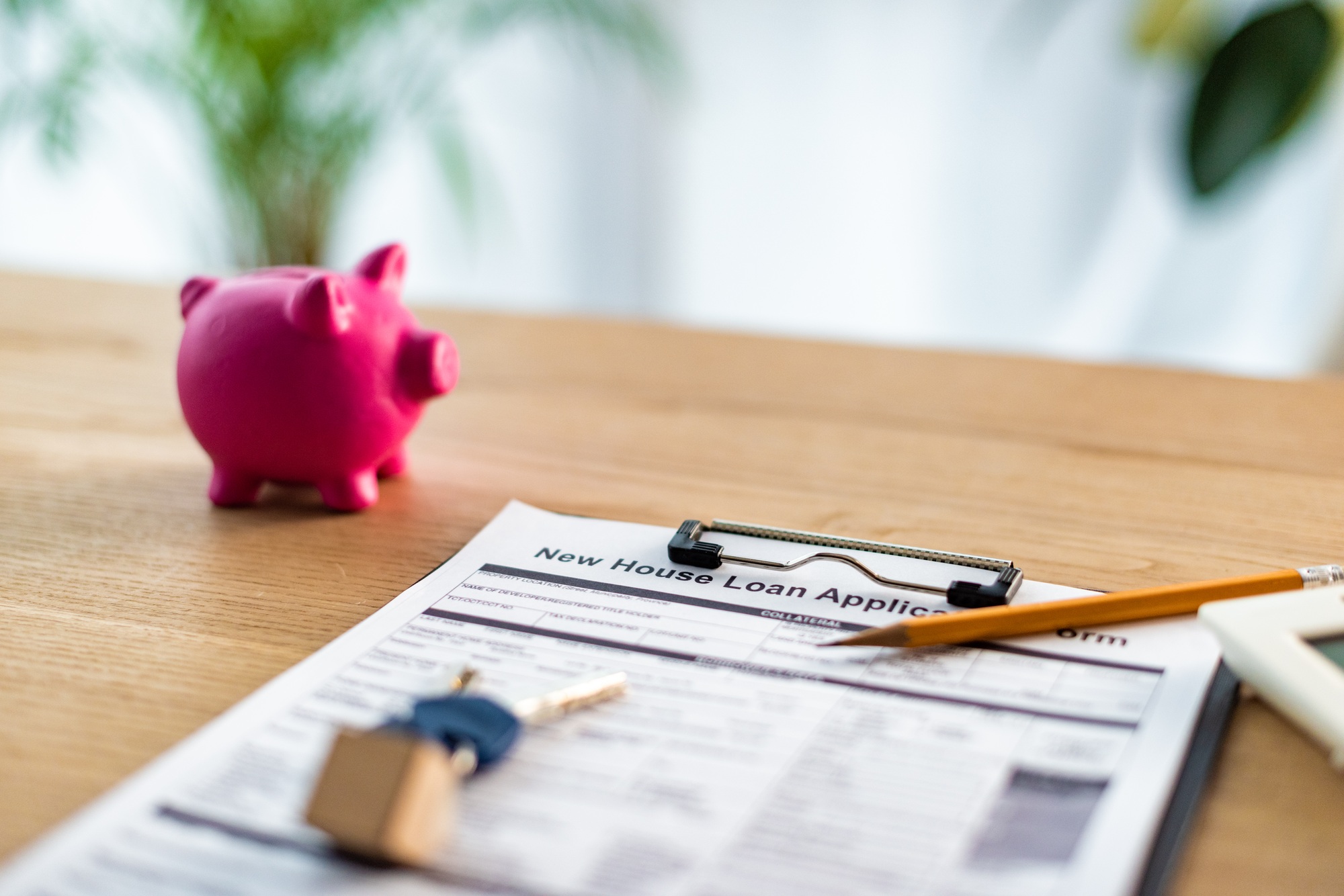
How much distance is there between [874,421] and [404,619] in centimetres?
37

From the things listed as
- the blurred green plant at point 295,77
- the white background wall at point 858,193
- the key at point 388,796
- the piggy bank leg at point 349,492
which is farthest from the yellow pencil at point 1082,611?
the blurred green plant at point 295,77

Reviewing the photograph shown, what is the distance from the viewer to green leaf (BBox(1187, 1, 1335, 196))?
150 centimetres

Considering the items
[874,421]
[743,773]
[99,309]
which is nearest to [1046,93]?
[874,421]

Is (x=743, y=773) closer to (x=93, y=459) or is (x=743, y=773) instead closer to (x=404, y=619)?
(x=404, y=619)

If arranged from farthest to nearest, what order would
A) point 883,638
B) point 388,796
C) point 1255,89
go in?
point 1255,89 → point 883,638 → point 388,796

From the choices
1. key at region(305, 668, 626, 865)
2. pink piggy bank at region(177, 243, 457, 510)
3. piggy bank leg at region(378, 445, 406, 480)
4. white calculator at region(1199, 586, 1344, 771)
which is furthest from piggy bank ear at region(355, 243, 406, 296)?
white calculator at region(1199, 586, 1344, 771)

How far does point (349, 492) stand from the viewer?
61 cm

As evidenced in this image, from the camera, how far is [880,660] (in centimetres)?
45

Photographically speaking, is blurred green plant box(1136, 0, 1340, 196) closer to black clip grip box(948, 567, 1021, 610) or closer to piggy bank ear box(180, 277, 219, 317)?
black clip grip box(948, 567, 1021, 610)

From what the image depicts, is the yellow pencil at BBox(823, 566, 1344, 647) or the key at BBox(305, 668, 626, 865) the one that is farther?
the yellow pencil at BBox(823, 566, 1344, 647)

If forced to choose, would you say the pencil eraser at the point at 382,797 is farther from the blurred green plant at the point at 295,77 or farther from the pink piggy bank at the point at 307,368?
the blurred green plant at the point at 295,77

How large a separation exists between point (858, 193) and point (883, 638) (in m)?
1.63

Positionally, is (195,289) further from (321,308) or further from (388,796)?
(388,796)

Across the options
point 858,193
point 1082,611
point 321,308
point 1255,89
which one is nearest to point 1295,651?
point 1082,611
